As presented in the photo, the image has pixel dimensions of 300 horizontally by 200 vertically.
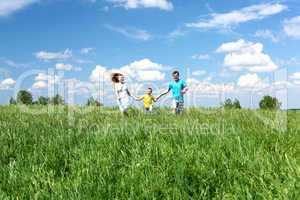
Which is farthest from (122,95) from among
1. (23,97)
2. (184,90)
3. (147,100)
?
(23,97)

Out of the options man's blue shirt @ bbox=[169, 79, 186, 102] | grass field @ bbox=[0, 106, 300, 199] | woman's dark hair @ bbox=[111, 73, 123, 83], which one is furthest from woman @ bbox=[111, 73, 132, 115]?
grass field @ bbox=[0, 106, 300, 199]

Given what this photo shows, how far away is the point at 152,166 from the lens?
245 inches

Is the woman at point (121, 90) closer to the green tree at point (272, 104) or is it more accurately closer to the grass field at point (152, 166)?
the green tree at point (272, 104)

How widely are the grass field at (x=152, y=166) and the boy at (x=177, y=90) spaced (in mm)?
11435

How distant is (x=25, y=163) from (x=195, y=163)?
8.52 feet

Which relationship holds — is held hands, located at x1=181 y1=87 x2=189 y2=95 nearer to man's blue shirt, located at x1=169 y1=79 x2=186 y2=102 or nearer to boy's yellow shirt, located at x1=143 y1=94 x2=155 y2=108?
man's blue shirt, located at x1=169 y1=79 x2=186 y2=102

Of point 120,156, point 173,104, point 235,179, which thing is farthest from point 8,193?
point 173,104

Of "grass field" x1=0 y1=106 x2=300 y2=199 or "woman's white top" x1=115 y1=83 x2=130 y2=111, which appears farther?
"woman's white top" x1=115 y1=83 x2=130 y2=111

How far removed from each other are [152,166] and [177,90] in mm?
14258

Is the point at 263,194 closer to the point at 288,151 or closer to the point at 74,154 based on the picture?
the point at 288,151

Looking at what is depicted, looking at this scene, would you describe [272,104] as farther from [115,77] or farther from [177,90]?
[115,77]

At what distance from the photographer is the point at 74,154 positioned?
730 centimetres

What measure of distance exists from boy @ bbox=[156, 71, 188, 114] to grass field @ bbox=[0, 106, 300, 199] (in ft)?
37.5

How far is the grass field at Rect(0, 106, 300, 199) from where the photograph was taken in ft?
17.9
